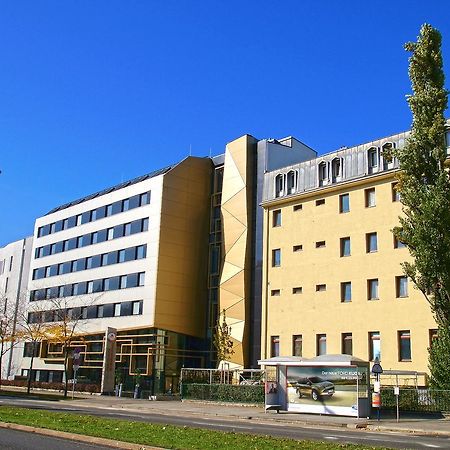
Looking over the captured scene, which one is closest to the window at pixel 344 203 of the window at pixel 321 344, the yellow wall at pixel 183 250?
the window at pixel 321 344

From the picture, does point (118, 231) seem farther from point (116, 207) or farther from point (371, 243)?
point (371, 243)

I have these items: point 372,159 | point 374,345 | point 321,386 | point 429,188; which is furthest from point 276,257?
point 429,188

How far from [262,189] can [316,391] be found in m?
23.1

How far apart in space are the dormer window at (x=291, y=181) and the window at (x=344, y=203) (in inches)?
185

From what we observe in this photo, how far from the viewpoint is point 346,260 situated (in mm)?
41625

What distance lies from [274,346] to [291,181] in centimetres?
1280

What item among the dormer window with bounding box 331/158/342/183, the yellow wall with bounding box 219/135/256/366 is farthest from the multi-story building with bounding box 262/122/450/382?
the yellow wall with bounding box 219/135/256/366

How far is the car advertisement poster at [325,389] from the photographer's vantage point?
29406 mm

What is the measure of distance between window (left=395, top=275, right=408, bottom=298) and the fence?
7461 millimetres

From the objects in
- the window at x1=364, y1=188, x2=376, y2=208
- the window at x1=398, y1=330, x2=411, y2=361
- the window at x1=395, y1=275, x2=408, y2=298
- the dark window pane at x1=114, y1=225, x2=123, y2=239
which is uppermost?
the dark window pane at x1=114, y1=225, x2=123, y2=239

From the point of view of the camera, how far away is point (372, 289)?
131ft

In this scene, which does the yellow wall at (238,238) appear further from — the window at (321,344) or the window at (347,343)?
the window at (347,343)

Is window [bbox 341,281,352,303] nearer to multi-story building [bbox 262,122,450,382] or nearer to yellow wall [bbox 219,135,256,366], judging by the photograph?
multi-story building [bbox 262,122,450,382]

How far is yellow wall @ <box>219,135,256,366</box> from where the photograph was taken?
50094 mm
